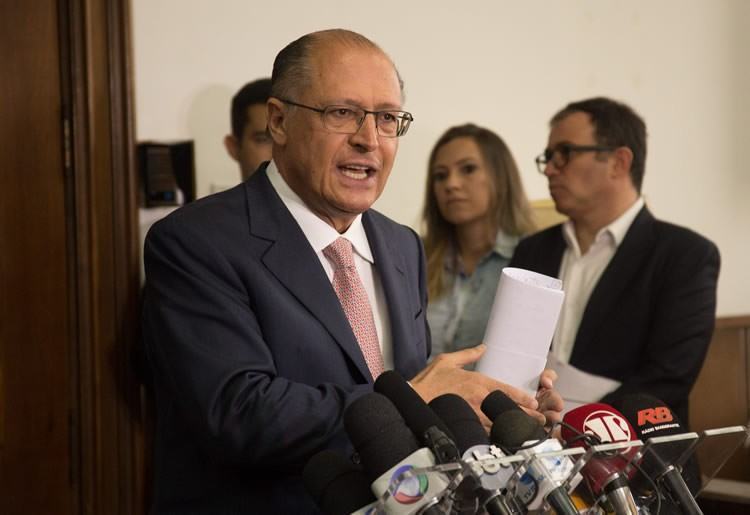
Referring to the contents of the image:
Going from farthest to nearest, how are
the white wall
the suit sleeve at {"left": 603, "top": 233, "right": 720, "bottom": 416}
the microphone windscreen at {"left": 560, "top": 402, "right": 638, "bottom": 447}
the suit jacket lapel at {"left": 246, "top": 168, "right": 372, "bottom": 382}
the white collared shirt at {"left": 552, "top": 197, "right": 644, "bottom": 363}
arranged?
the white collared shirt at {"left": 552, "top": 197, "right": 644, "bottom": 363} → the white wall → the suit sleeve at {"left": 603, "top": 233, "right": 720, "bottom": 416} → the suit jacket lapel at {"left": 246, "top": 168, "right": 372, "bottom": 382} → the microphone windscreen at {"left": 560, "top": 402, "right": 638, "bottom": 447}

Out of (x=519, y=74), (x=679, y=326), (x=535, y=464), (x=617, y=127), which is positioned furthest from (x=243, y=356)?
(x=519, y=74)

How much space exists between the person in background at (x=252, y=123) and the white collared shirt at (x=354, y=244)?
1.28 meters

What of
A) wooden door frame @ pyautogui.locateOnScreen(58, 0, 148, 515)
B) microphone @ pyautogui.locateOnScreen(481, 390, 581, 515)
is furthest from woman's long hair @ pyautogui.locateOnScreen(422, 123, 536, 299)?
microphone @ pyautogui.locateOnScreen(481, 390, 581, 515)

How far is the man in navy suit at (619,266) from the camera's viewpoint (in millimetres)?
3262

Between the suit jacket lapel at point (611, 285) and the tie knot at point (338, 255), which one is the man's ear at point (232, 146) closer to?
the suit jacket lapel at point (611, 285)

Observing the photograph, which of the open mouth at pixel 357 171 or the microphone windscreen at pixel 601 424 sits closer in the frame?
the microphone windscreen at pixel 601 424

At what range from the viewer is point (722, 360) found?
471 cm

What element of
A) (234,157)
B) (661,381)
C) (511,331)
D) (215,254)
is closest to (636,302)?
(661,381)

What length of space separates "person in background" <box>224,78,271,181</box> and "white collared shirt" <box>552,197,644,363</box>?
1.15 m

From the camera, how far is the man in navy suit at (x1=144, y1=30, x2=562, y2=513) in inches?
64.5

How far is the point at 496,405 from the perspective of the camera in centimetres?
148

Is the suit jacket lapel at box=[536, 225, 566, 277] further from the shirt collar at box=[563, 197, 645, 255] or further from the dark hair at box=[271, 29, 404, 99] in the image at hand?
the dark hair at box=[271, 29, 404, 99]

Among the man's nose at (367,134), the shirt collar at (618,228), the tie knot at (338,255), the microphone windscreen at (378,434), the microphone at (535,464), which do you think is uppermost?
the man's nose at (367,134)

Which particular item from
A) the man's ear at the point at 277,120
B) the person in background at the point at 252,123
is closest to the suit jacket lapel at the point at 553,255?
the person in background at the point at 252,123
